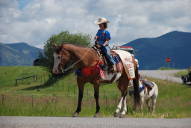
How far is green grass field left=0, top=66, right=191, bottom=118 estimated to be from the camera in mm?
15234

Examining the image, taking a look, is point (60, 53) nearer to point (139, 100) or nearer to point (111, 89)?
point (139, 100)

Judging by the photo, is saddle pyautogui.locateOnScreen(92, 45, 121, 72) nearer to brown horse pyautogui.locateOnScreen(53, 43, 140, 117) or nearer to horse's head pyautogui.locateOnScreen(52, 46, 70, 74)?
brown horse pyautogui.locateOnScreen(53, 43, 140, 117)

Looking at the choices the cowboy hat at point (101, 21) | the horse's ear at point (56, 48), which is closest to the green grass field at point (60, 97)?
the horse's ear at point (56, 48)

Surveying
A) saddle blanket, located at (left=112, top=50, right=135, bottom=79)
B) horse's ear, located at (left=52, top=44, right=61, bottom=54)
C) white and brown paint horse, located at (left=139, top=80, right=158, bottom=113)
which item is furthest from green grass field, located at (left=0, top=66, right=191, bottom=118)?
horse's ear, located at (left=52, top=44, right=61, bottom=54)

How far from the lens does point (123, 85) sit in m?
15.1

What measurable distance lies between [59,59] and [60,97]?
25.1 meters

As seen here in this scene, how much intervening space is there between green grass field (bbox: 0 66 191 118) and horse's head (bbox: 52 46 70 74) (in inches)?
75.0

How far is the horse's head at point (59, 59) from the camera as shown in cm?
1297

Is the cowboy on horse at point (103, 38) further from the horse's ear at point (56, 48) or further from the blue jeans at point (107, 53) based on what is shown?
the horse's ear at point (56, 48)

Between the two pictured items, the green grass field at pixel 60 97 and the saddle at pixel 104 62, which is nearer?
the saddle at pixel 104 62

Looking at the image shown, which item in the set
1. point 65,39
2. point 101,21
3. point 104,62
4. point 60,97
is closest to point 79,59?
point 104,62

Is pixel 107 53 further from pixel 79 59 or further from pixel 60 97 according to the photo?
pixel 60 97

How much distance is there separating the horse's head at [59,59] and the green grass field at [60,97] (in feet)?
6.25

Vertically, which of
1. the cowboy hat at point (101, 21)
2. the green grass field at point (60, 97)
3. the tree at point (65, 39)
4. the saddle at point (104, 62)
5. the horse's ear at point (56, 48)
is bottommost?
the green grass field at point (60, 97)
